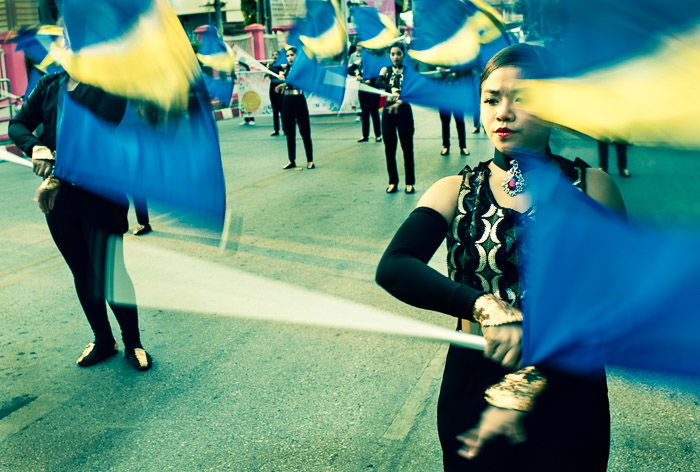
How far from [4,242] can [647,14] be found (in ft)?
25.7

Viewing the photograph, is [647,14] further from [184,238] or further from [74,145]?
[184,238]

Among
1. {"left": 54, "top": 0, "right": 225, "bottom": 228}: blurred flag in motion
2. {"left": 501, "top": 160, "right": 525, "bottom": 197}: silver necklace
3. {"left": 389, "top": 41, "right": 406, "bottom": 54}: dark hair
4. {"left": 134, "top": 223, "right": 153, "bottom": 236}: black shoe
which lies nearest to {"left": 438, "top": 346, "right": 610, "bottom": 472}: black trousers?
{"left": 501, "top": 160, "right": 525, "bottom": 197}: silver necklace

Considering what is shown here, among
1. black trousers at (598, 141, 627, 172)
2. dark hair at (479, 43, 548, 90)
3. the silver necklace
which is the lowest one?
the silver necklace

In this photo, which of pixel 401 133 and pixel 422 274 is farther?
pixel 401 133

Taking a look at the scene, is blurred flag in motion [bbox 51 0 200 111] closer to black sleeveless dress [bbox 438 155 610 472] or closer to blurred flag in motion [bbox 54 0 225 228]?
blurred flag in motion [bbox 54 0 225 228]

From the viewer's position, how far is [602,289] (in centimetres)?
139

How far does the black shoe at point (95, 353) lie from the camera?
4602 mm

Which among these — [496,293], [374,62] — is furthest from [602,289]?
[374,62]

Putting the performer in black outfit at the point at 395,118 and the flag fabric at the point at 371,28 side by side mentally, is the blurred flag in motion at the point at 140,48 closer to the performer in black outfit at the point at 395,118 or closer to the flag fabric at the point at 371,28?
the flag fabric at the point at 371,28

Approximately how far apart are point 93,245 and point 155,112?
253 cm

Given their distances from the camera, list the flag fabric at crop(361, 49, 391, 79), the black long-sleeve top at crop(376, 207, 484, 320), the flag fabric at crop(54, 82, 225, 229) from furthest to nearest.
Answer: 1. the flag fabric at crop(361, 49, 391, 79)
2. the flag fabric at crop(54, 82, 225, 229)
3. the black long-sleeve top at crop(376, 207, 484, 320)

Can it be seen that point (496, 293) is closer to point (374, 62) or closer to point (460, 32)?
point (460, 32)

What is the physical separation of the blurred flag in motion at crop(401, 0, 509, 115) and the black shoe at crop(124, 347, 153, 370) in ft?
7.72

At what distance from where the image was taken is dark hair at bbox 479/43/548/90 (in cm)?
149
